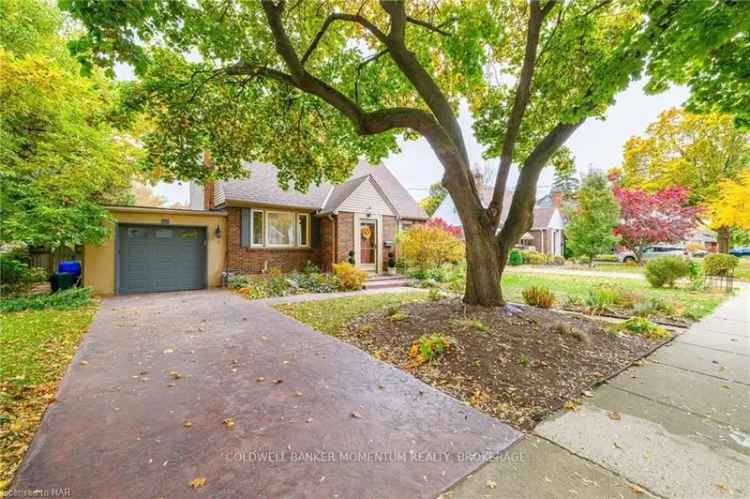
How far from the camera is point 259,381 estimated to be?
3.62m

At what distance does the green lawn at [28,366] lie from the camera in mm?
2521

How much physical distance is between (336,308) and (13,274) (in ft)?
31.3

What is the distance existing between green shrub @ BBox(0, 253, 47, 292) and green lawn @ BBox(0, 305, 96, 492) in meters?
2.92

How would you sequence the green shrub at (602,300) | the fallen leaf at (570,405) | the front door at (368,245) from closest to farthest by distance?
1. the fallen leaf at (570,405)
2. the green shrub at (602,300)
3. the front door at (368,245)

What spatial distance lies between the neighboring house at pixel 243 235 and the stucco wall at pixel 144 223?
23 mm

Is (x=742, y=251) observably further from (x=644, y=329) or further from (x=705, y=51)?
(x=705, y=51)

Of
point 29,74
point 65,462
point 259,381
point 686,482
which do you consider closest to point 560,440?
point 686,482

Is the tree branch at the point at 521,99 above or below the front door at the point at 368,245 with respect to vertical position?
above

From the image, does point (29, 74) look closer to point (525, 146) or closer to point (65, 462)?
point (65, 462)

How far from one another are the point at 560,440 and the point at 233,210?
1132 centimetres

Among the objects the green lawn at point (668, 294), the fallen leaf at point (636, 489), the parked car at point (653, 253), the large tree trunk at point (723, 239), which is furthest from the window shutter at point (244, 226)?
the large tree trunk at point (723, 239)

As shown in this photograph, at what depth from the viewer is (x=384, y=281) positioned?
1214cm

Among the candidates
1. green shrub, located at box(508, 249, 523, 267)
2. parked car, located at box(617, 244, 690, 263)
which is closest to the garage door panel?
green shrub, located at box(508, 249, 523, 267)

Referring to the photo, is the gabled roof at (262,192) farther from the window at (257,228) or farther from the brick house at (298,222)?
the window at (257,228)
